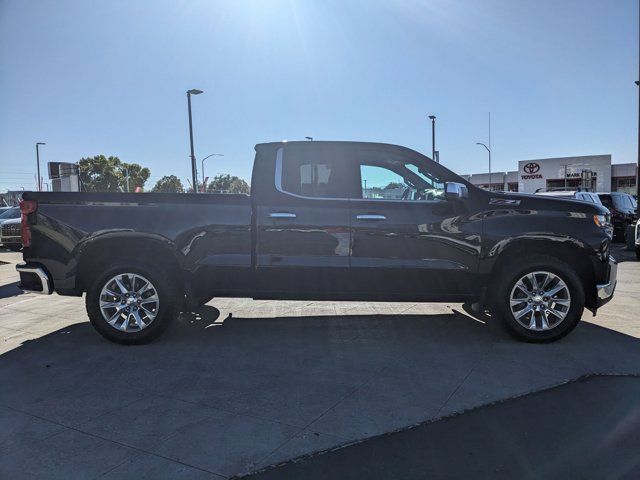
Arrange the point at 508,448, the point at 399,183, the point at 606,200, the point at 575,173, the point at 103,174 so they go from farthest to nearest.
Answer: the point at 103,174 < the point at 575,173 < the point at 606,200 < the point at 399,183 < the point at 508,448

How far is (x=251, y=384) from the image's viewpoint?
3.83 metres

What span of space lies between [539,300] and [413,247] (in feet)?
4.47

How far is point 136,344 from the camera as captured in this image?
486 centimetres

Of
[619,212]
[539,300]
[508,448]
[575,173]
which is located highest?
[575,173]

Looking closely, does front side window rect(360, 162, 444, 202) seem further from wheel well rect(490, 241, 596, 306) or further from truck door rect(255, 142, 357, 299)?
wheel well rect(490, 241, 596, 306)

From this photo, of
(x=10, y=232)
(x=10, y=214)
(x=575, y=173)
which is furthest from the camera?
(x=575, y=173)

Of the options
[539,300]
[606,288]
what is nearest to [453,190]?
[539,300]

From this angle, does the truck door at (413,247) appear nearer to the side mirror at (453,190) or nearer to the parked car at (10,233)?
the side mirror at (453,190)

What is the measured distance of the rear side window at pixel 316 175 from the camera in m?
4.85

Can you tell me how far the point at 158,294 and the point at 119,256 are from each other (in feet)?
1.96

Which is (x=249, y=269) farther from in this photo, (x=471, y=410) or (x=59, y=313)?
(x=59, y=313)

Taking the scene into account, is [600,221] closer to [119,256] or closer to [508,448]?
[508,448]

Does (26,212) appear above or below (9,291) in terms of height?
above

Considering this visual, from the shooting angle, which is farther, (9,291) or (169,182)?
(169,182)
